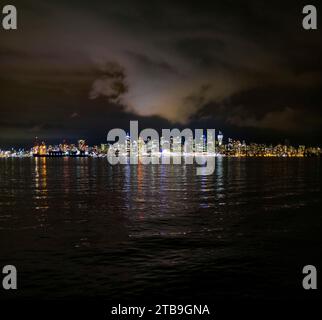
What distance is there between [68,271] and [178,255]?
6.52 metres

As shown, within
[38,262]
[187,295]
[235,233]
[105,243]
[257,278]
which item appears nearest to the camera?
[187,295]

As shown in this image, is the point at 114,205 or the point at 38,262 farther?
the point at 114,205

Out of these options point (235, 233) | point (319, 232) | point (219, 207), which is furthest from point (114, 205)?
point (319, 232)

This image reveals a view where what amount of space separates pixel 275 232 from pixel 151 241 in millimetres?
10062

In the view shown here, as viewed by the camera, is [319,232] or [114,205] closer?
[319,232]

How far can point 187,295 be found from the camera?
19984 mm

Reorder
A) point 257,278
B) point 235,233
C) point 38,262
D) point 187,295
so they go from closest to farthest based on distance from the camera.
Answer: point 187,295
point 257,278
point 38,262
point 235,233

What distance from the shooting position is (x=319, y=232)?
33.8m

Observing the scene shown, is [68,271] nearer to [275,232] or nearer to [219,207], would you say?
[275,232]

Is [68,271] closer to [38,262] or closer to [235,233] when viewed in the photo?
[38,262]

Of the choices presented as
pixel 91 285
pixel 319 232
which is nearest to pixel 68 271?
pixel 91 285

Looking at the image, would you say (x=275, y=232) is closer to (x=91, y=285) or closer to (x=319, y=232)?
(x=319, y=232)
